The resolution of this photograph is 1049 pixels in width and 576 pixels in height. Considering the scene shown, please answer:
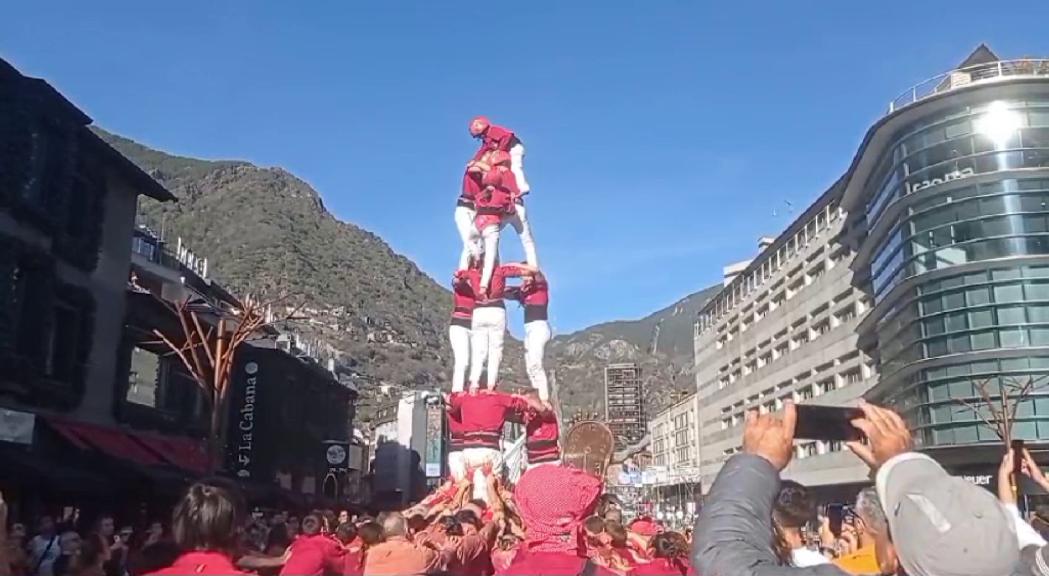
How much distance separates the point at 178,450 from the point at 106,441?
4.49m

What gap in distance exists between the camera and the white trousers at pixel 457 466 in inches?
581

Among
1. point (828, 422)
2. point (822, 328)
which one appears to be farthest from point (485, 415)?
point (822, 328)

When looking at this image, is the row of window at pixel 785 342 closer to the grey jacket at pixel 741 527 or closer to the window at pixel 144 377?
the window at pixel 144 377

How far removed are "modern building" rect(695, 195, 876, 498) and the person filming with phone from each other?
125 ft

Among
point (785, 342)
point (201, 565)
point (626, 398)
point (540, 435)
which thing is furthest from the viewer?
point (626, 398)

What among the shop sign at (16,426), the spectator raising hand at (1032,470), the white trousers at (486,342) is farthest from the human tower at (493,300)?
the spectator raising hand at (1032,470)

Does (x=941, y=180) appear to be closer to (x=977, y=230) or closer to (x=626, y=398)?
(x=977, y=230)

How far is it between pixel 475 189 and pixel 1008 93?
28.8 meters

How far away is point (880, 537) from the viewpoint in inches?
132

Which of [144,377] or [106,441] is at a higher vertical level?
[144,377]

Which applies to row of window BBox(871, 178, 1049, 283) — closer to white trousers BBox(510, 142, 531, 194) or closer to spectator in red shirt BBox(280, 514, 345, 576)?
white trousers BBox(510, 142, 531, 194)

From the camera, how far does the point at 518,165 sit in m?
16.6

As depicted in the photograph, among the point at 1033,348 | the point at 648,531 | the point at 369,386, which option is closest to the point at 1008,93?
the point at 1033,348

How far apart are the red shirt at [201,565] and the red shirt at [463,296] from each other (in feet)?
40.8
